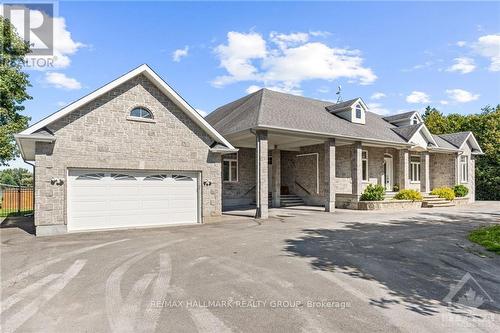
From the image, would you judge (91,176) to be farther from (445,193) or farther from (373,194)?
(445,193)

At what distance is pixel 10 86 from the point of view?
69.7ft

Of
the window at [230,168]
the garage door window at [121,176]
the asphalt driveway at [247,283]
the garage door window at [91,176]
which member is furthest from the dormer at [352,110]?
the garage door window at [91,176]

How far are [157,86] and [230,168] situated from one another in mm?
A: 9406

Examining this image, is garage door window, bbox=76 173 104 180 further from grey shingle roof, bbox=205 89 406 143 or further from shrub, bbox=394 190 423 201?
shrub, bbox=394 190 423 201

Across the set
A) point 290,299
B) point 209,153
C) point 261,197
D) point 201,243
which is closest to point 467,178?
point 261,197

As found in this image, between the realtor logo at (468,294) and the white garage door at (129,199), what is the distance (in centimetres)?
1033

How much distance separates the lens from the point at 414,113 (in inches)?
1028

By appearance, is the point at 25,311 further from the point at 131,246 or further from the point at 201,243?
the point at 201,243

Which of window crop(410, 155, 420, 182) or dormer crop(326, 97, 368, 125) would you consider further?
window crop(410, 155, 420, 182)

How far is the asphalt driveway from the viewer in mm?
4480

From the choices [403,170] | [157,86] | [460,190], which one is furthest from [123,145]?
[460,190]

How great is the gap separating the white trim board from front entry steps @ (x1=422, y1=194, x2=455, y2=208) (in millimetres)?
15304

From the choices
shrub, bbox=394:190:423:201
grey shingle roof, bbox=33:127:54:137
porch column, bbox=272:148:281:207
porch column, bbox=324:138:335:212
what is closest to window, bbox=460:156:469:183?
shrub, bbox=394:190:423:201

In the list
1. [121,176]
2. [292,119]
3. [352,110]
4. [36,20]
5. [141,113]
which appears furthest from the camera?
[352,110]
